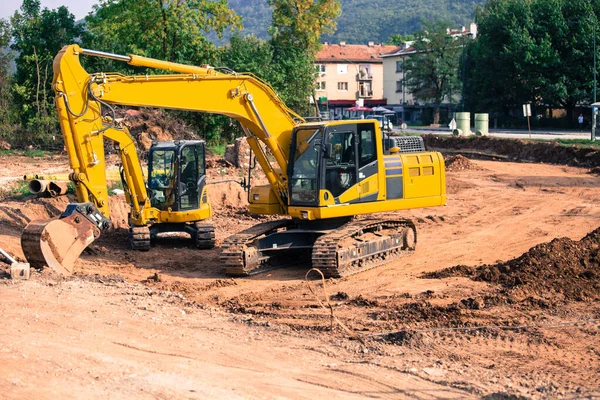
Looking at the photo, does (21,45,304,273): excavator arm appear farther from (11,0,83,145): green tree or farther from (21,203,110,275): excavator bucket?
(11,0,83,145): green tree

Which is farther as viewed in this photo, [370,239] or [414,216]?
[414,216]

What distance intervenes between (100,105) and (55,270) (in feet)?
10.1

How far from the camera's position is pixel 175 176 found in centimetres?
1758

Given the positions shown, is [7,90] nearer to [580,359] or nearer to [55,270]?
[55,270]

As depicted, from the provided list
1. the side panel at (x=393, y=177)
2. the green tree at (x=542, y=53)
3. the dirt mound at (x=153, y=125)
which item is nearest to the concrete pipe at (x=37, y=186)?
the side panel at (x=393, y=177)

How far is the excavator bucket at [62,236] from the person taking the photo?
13.8m

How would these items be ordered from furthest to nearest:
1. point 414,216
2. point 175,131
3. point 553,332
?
point 175,131, point 414,216, point 553,332

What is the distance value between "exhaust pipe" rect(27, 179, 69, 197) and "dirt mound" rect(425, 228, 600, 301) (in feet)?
34.5

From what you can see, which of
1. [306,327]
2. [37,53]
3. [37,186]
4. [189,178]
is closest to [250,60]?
[37,53]

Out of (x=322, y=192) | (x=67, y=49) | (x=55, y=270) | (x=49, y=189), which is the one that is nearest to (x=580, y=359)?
(x=322, y=192)

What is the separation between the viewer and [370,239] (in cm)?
1577

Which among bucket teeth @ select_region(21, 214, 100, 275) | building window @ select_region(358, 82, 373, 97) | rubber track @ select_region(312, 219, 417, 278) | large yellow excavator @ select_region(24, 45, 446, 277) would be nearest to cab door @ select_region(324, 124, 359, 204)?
large yellow excavator @ select_region(24, 45, 446, 277)

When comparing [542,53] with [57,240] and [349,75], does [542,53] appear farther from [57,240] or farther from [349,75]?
[57,240]

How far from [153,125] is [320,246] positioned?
19515 mm
